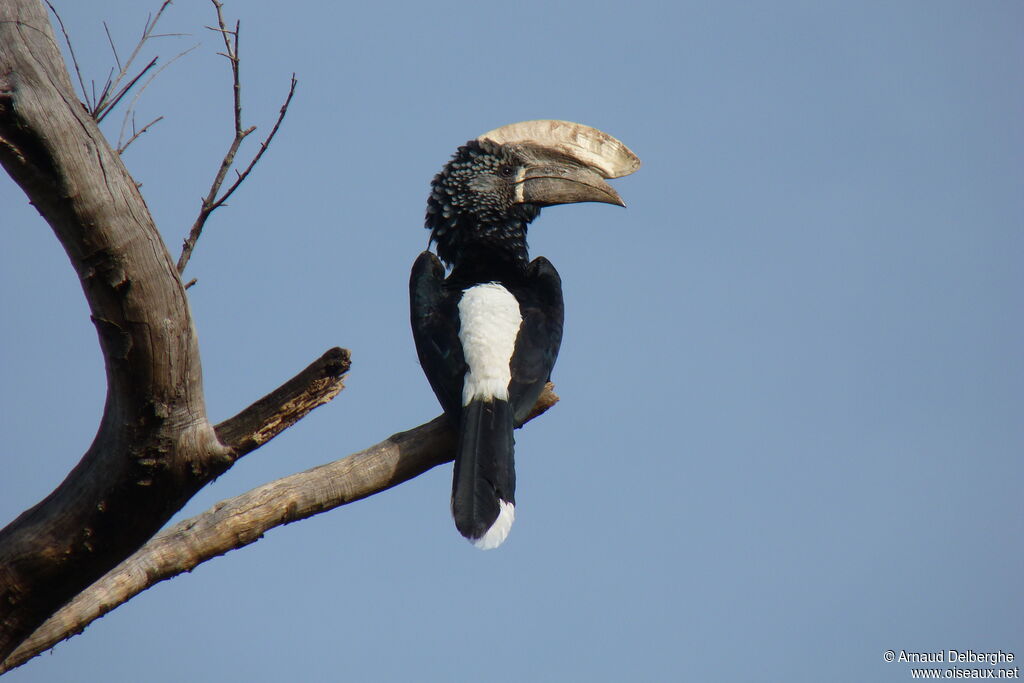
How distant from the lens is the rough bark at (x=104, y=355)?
2.69m

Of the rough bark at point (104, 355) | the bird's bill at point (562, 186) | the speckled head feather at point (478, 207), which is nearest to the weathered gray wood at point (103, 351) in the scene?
the rough bark at point (104, 355)

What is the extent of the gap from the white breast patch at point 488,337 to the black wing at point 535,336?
50 millimetres

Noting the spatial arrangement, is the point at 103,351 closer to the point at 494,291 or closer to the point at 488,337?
the point at 488,337

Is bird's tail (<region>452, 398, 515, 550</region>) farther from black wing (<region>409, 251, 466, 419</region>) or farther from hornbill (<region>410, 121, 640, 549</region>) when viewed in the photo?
black wing (<region>409, 251, 466, 419</region>)

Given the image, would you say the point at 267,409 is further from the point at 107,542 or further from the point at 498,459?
the point at 498,459

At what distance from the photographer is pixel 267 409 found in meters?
2.95

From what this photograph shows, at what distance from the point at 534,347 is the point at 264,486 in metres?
1.73

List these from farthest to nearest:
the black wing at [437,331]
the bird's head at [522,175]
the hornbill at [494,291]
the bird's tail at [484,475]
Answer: the bird's head at [522,175] < the black wing at [437,331] < the hornbill at [494,291] < the bird's tail at [484,475]

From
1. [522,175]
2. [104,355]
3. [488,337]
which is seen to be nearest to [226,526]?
[104,355]

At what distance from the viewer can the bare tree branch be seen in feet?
Result: 11.3

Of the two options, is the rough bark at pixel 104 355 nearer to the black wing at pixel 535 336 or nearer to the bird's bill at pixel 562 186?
the black wing at pixel 535 336

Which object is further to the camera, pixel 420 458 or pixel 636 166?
pixel 636 166

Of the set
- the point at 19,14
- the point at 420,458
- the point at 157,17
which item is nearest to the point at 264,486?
the point at 420,458

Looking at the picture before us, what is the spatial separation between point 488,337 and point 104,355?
236cm
